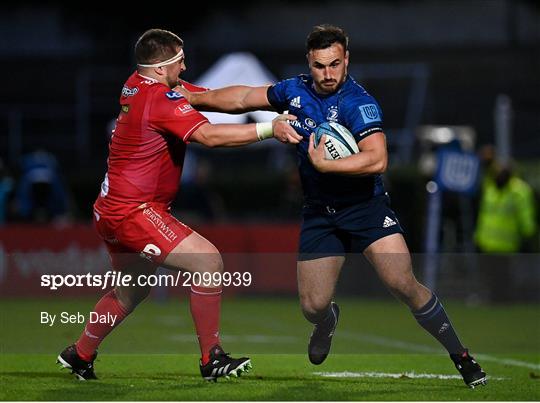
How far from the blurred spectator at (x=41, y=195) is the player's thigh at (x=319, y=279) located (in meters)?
10.2

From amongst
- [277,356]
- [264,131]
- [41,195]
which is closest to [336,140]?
[264,131]

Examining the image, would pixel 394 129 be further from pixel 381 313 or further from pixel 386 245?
pixel 386 245

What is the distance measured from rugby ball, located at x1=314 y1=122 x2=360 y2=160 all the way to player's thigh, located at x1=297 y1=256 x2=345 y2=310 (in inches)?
34.1

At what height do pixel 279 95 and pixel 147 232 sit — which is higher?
pixel 279 95

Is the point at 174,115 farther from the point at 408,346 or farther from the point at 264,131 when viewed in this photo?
the point at 408,346

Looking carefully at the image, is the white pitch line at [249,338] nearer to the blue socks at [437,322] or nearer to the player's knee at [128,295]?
the player's knee at [128,295]

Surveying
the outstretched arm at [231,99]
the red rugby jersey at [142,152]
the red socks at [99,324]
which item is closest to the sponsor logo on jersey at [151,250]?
the red rugby jersey at [142,152]

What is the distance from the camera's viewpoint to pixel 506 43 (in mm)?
31625

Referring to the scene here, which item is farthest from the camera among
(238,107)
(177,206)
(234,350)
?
(177,206)

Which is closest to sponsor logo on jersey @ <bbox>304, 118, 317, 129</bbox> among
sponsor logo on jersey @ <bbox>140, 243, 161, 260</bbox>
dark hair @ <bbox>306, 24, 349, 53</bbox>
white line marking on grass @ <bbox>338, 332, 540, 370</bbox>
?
dark hair @ <bbox>306, 24, 349, 53</bbox>

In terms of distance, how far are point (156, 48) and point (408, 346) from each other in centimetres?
480

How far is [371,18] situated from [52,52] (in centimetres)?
787

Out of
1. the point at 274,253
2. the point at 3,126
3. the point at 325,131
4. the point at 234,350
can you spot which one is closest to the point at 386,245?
the point at 325,131

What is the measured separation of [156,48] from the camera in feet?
28.3
